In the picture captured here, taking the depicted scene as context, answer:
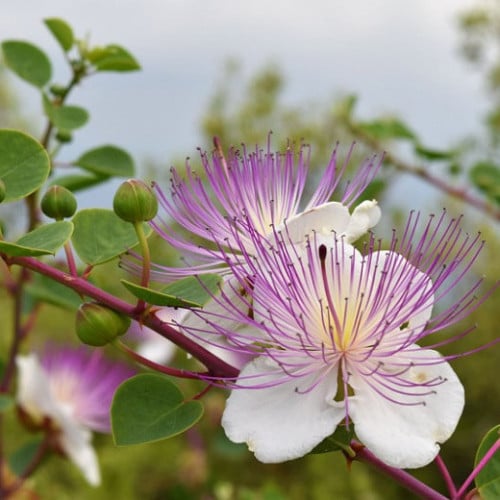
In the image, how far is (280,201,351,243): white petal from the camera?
2.23 feet

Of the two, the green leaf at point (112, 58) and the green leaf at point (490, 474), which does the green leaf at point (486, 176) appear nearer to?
the green leaf at point (112, 58)

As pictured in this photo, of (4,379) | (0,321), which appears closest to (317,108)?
(0,321)

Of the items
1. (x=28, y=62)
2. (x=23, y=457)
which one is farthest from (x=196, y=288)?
(x=23, y=457)

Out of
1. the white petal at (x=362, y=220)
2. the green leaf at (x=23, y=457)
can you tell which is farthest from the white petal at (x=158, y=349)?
the white petal at (x=362, y=220)

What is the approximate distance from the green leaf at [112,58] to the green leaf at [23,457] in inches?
31.2

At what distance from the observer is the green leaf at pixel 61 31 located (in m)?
1.24

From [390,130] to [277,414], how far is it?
1.14 meters

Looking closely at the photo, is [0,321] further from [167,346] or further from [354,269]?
[354,269]

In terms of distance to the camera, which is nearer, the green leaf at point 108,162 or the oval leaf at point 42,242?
the oval leaf at point 42,242

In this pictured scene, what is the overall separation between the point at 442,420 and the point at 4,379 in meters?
1.02

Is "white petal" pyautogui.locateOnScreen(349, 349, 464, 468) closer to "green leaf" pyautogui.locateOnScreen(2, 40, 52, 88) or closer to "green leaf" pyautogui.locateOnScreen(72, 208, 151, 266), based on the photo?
"green leaf" pyautogui.locateOnScreen(72, 208, 151, 266)

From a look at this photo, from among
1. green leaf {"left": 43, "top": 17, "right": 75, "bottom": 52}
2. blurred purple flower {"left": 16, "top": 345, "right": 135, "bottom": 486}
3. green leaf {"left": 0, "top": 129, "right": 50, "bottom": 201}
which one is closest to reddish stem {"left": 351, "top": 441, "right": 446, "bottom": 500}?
green leaf {"left": 0, "top": 129, "right": 50, "bottom": 201}

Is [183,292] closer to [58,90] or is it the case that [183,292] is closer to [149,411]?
[149,411]

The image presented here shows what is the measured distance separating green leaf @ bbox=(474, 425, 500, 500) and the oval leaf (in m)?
0.39
